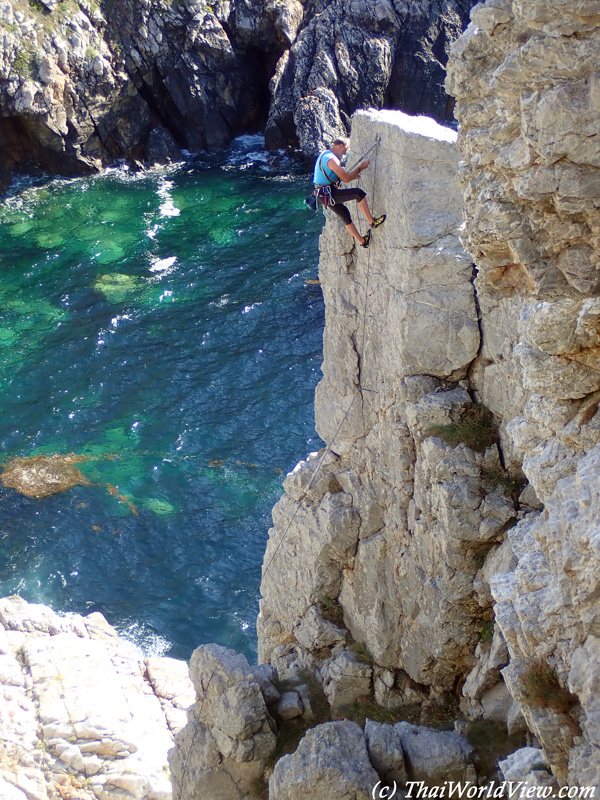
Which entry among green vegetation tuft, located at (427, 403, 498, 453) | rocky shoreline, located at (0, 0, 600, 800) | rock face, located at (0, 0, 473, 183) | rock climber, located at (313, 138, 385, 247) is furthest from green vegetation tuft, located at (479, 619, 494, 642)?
rock face, located at (0, 0, 473, 183)

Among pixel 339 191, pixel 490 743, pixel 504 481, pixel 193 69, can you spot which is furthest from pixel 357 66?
pixel 490 743

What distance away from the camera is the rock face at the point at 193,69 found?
44.8m

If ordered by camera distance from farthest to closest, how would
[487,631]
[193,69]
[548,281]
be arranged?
1. [193,69]
2. [487,631]
3. [548,281]

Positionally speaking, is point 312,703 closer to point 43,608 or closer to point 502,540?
point 502,540

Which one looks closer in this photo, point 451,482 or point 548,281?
point 548,281

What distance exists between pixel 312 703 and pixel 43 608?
11.2 metres

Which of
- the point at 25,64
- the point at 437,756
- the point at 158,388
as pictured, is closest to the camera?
the point at 437,756

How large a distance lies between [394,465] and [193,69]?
42.6 metres

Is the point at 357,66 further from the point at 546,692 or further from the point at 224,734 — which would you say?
the point at 546,692

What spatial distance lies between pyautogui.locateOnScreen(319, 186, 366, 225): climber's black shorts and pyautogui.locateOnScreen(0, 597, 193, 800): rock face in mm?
12225

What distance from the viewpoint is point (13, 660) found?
19.3 meters

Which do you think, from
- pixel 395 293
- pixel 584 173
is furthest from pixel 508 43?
pixel 395 293

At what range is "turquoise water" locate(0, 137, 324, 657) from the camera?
2261 centimetres

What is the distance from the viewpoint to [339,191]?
12.5 meters
